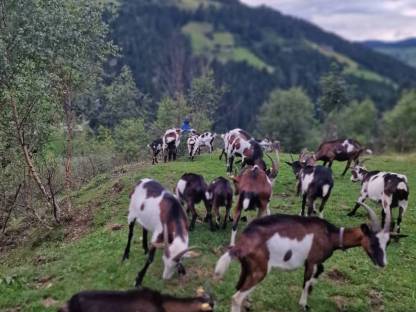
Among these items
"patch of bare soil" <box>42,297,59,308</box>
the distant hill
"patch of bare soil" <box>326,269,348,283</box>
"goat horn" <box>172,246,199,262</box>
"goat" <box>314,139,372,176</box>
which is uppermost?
the distant hill

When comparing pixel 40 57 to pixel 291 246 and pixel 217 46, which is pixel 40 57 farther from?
pixel 217 46

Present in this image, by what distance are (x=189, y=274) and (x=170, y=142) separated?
47.2 feet

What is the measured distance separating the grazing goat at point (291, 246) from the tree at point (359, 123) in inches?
3318

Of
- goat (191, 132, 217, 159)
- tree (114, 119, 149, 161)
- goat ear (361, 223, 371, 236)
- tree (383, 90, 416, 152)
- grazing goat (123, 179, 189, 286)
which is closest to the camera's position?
grazing goat (123, 179, 189, 286)

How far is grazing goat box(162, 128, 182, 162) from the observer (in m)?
25.3

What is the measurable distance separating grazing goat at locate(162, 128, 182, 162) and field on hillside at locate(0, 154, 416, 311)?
314 inches

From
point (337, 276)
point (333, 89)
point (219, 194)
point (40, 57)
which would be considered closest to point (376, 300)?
point (337, 276)

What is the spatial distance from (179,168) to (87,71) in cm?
681

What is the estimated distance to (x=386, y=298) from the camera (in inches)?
479

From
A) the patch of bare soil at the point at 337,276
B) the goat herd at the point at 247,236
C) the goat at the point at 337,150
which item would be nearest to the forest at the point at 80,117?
the goat at the point at 337,150

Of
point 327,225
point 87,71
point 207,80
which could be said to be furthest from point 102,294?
point 207,80

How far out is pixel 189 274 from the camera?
12000 millimetres

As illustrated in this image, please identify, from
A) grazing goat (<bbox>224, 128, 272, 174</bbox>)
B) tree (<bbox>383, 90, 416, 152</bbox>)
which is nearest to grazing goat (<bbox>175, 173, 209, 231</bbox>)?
grazing goat (<bbox>224, 128, 272, 174</bbox>)

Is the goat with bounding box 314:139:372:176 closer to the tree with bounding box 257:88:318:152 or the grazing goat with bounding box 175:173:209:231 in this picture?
the grazing goat with bounding box 175:173:209:231
